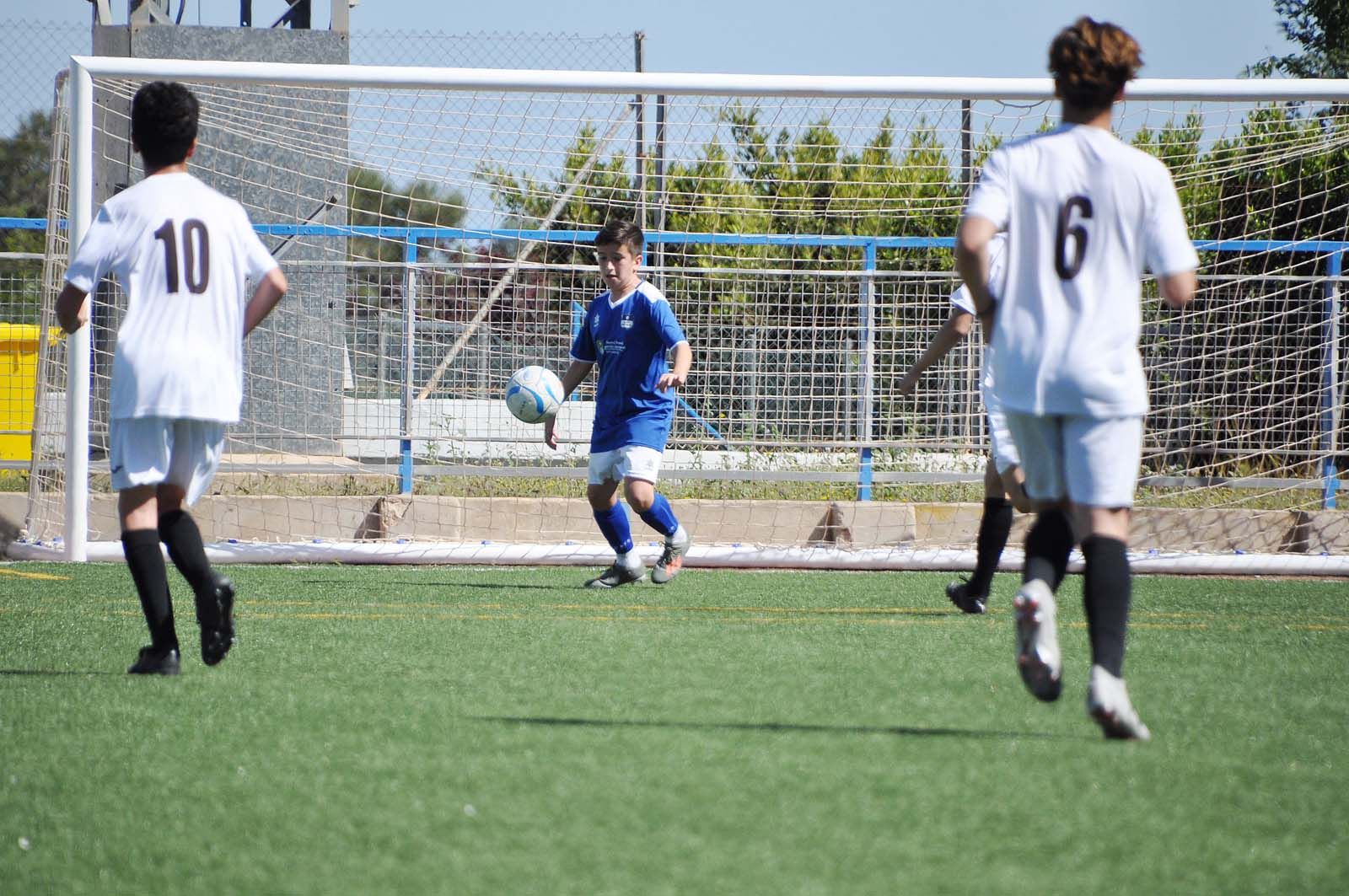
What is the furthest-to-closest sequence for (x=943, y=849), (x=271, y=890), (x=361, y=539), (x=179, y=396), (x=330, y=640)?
(x=361, y=539)
(x=330, y=640)
(x=179, y=396)
(x=943, y=849)
(x=271, y=890)

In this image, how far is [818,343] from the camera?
9.82 meters

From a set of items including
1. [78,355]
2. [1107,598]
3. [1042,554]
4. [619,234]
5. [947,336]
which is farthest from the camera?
[78,355]

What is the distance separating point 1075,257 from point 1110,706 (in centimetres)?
107

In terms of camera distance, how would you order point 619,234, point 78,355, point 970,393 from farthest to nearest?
point 970,393 < point 78,355 < point 619,234

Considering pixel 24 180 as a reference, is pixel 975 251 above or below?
below

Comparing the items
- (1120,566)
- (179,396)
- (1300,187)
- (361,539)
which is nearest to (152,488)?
(179,396)

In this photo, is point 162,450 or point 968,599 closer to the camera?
point 162,450

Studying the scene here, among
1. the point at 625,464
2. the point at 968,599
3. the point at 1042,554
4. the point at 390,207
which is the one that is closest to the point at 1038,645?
the point at 1042,554

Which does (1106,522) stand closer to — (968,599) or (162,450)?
(162,450)

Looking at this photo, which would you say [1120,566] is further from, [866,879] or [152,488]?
[152,488]

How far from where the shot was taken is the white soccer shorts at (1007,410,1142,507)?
335cm

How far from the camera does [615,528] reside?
290 inches

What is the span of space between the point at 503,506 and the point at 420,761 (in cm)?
621

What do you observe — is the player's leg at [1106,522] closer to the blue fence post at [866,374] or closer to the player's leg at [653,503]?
the player's leg at [653,503]
